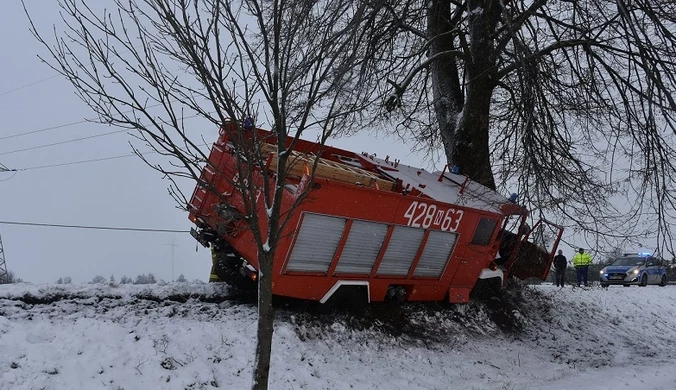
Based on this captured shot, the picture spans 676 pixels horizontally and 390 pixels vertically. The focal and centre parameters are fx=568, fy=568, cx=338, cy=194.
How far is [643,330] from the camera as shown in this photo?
13617 millimetres

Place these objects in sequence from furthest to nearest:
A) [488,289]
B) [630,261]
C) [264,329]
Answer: [630,261] → [488,289] → [264,329]

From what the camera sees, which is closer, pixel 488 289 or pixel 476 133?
pixel 488 289

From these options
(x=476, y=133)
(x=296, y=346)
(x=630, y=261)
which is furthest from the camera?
(x=630, y=261)

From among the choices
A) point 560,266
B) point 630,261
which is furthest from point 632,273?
point 560,266

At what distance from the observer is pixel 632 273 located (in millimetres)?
24062

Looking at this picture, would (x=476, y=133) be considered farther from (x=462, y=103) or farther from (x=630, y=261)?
(x=630, y=261)

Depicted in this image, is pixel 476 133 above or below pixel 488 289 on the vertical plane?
above

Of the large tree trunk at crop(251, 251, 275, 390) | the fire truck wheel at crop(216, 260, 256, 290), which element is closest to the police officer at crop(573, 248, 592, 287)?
the fire truck wheel at crop(216, 260, 256, 290)

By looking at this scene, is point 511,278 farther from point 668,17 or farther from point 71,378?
point 71,378

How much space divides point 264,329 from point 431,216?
5216 mm

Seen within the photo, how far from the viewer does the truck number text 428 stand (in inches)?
345

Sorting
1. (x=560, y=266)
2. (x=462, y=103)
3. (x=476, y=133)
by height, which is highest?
(x=462, y=103)

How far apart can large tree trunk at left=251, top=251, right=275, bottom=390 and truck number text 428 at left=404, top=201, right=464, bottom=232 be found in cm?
462

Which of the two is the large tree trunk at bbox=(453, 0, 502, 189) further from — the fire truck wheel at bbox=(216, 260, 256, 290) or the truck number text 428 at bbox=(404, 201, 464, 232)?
the fire truck wheel at bbox=(216, 260, 256, 290)
